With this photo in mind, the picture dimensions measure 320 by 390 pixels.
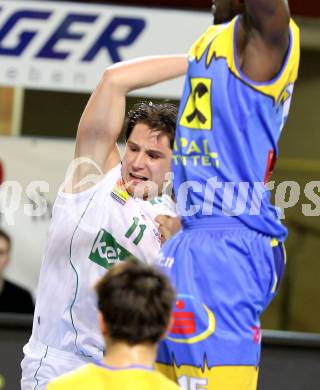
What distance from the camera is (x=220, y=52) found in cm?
327

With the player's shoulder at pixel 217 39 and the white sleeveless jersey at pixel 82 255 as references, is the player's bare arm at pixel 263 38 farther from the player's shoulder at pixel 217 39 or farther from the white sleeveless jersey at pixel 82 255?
the white sleeveless jersey at pixel 82 255

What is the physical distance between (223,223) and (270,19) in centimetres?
64

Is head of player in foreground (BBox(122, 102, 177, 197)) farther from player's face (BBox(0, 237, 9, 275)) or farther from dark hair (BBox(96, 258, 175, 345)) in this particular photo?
player's face (BBox(0, 237, 9, 275))

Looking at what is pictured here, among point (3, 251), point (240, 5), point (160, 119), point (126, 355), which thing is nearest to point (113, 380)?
point (126, 355)

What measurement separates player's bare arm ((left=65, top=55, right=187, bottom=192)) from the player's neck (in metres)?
1.19

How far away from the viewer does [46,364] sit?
415 centimetres

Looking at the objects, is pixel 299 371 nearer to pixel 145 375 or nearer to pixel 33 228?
pixel 33 228

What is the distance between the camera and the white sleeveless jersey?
418 cm

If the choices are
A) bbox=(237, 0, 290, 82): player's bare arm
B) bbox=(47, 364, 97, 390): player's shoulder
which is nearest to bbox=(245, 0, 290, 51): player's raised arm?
bbox=(237, 0, 290, 82): player's bare arm

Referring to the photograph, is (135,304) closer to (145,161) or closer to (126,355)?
(126,355)

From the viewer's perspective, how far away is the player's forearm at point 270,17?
3.12m

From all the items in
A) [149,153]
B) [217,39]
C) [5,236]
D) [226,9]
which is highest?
[226,9]

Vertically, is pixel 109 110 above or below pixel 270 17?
below

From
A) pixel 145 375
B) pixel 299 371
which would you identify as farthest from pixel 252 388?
pixel 299 371
